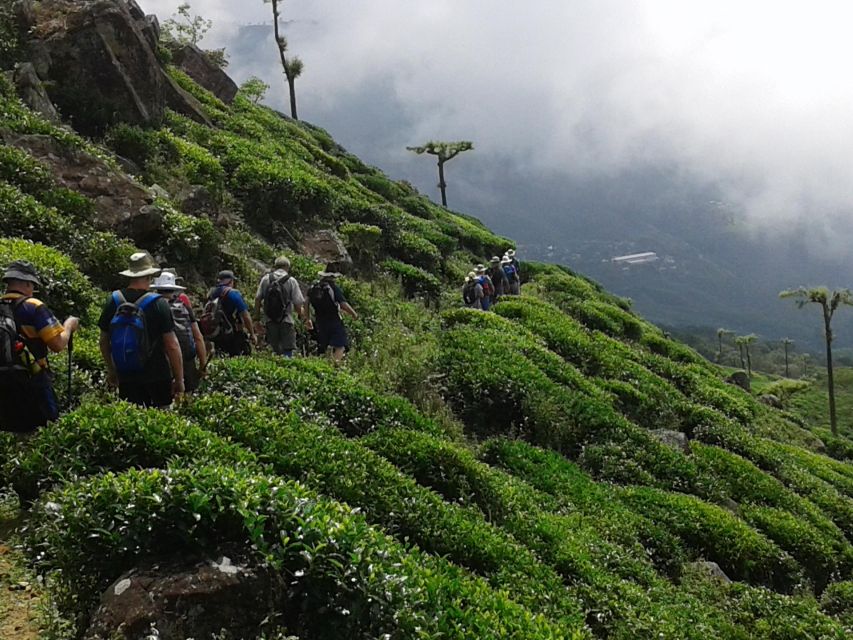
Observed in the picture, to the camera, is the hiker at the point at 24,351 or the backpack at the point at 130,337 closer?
the hiker at the point at 24,351

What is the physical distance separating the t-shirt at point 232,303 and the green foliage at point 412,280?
1029 centimetres

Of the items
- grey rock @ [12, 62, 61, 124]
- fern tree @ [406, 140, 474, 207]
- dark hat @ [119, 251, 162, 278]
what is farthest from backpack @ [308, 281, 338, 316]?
fern tree @ [406, 140, 474, 207]

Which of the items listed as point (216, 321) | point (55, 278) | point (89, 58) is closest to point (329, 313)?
point (216, 321)

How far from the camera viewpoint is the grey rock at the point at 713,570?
1035 cm

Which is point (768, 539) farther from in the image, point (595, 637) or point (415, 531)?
point (415, 531)

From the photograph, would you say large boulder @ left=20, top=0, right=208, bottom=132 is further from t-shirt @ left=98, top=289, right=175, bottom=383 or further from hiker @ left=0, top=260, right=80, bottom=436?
hiker @ left=0, top=260, right=80, bottom=436

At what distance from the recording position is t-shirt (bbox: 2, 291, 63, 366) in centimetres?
673

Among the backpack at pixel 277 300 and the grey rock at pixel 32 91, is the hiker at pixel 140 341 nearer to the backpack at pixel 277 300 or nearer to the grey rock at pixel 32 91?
the backpack at pixel 277 300

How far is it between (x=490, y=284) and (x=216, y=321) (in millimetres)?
11921

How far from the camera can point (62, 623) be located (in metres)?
4.85

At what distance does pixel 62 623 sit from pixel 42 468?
198 centimetres

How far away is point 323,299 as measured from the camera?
13094 millimetres

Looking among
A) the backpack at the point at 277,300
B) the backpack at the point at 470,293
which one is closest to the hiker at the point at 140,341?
the backpack at the point at 277,300

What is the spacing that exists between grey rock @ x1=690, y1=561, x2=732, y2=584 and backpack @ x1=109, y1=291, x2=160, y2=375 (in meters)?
8.37
